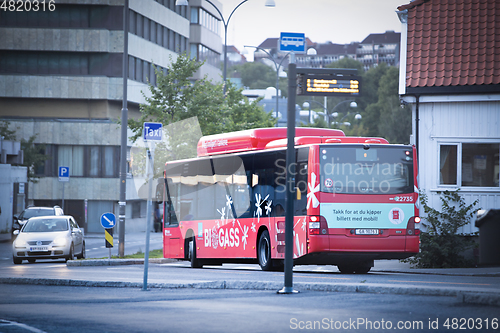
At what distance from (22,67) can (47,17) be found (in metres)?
3.86

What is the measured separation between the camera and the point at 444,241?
20.4 m

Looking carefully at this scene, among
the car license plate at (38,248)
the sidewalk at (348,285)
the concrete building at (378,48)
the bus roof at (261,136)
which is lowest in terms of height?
the car license plate at (38,248)

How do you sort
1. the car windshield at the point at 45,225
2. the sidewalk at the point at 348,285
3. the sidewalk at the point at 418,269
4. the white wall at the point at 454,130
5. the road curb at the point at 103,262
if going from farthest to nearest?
the car windshield at the point at 45,225 < the road curb at the point at 103,262 < the white wall at the point at 454,130 < the sidewalk at the point at 418,269 < the sidewalk at the point at 348,285

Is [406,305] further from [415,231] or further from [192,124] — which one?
[192,124]

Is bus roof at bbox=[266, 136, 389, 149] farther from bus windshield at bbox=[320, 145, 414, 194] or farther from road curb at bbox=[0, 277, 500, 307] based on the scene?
road curb at bbox=[0, 277, 500, 307]

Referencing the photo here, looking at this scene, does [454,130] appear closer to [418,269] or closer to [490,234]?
[418,269]

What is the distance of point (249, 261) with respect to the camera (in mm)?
20328

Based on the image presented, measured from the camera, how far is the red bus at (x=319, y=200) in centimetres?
1678

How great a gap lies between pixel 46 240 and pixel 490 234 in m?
18.5

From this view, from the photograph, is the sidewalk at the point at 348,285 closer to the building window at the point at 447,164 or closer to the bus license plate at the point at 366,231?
the bus license plate at the point at 366,231

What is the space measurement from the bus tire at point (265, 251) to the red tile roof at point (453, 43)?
21.4 feet

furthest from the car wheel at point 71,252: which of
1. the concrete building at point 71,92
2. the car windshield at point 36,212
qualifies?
the concrete building at point 71,92

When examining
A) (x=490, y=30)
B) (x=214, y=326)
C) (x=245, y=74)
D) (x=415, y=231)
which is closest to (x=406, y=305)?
(x=214, y=326)

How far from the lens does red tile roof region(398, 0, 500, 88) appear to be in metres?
22.0
